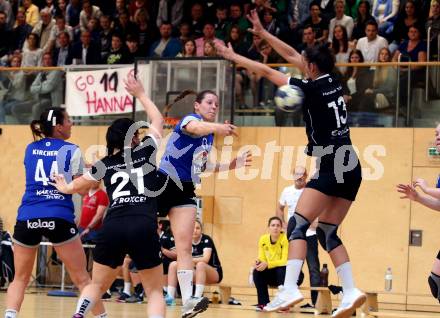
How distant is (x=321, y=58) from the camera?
10625 millimetres

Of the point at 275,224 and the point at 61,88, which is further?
the point at 61,88

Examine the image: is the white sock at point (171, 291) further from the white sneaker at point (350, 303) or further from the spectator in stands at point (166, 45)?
the white sneaker at point (350, 303)

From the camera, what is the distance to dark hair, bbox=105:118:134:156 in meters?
10.2

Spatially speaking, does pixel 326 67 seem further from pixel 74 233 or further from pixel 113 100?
pixel 113 100

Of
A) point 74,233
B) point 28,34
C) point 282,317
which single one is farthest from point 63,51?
point 74,233

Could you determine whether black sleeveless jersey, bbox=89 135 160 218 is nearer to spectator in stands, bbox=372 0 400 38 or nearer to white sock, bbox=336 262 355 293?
white sock, bbox=336 262 355 293

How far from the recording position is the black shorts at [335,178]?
10625 millimetres

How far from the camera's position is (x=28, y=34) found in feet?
78.4

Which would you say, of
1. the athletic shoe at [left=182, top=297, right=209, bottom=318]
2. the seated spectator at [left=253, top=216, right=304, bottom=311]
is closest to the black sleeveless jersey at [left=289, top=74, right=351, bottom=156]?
the athletic shoe at [left=182, top=297, right=209, bottom=318]

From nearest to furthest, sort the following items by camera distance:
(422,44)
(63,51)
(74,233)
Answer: (74,233)
(422,44)
(63,51)

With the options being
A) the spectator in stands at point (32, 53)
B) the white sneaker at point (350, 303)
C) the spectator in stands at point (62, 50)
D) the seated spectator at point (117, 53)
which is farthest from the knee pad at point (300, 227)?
the spectator in stands at point (32, 53)

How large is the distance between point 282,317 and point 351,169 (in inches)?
226

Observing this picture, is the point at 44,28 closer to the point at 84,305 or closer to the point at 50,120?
the point at 50,120

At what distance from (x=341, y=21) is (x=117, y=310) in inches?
301
